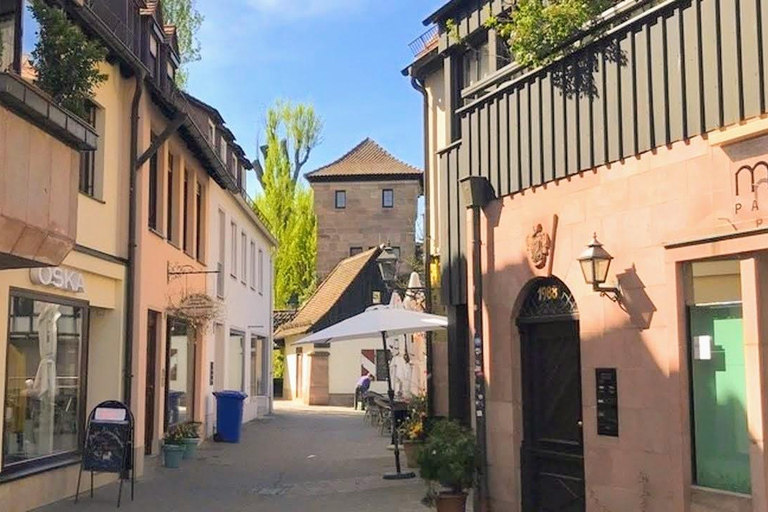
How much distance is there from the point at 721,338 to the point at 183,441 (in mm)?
11217

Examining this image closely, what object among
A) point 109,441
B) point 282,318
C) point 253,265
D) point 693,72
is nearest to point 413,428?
point 109,441

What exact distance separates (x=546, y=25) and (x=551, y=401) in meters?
3.52

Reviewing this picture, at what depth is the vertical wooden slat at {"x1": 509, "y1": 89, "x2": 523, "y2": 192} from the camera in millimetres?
9859

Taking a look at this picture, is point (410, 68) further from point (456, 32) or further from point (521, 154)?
point (521, 154)

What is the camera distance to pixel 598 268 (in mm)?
8312

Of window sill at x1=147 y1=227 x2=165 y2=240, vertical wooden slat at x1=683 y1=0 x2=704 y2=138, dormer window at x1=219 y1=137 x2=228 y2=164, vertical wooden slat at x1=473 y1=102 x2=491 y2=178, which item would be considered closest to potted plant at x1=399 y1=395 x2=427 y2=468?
window sill at x1=147 y1=227 x2=165 y2=240

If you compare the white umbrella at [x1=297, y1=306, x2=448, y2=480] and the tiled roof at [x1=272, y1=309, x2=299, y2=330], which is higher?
the tiled roof at [x1=272, y1=309, x2=299, y2=330]

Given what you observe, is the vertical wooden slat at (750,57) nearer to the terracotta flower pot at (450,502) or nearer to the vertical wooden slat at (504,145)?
the vertical wooden slat at (504,145)

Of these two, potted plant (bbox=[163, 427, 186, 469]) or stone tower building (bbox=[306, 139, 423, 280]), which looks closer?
potted plant (bbox=[163, 427, 186, 469])

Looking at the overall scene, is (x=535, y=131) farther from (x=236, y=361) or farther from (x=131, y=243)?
(x=236, y=361)

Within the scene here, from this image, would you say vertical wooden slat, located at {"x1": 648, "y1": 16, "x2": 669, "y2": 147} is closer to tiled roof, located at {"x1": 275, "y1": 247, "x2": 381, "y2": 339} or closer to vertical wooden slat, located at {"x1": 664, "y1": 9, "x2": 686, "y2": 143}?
vertical wooden slat, located at {"x1": 664, "y1": 9, "x2": 686, "y2": 143}

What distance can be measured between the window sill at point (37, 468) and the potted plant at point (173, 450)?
337 cm

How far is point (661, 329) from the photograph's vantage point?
769 cm

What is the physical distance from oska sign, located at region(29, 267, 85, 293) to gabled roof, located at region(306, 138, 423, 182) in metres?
35.8
